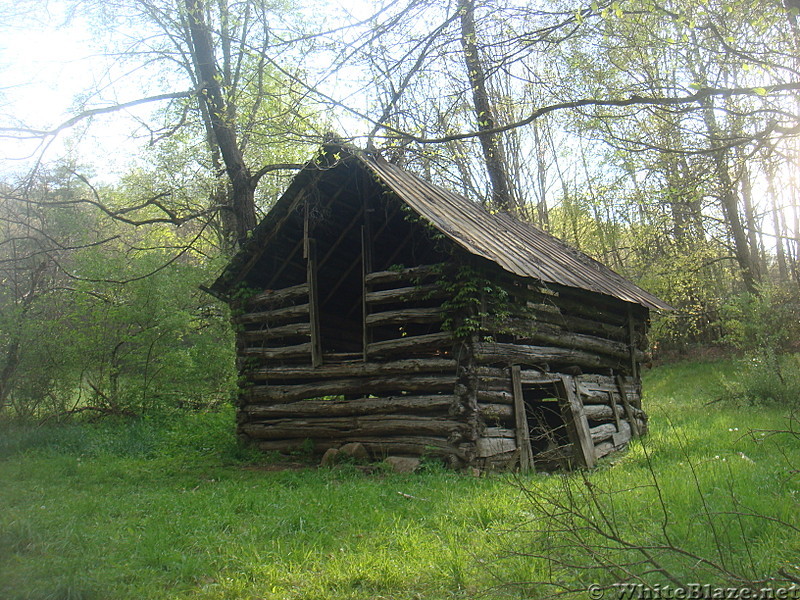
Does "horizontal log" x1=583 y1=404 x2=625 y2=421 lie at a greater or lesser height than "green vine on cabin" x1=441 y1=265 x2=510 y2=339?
lesser

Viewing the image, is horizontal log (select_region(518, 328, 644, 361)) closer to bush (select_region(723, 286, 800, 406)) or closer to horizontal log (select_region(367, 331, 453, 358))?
horizontal log (select_region(367, 331, 453, 358))

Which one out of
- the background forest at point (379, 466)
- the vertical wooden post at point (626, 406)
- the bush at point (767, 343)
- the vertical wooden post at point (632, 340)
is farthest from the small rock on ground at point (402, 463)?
the bush at point (767, 343)

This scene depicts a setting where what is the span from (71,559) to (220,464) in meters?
5.31

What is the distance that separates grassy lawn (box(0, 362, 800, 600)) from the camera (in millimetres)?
4340

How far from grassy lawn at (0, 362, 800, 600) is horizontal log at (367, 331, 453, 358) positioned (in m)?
1.80

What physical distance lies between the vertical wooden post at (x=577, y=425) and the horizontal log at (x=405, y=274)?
261 cm

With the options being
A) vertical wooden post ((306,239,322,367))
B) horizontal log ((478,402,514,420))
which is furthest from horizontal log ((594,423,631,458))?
vertical wooden post ((306,239,322,367))

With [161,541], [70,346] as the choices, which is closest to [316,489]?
[161,541]

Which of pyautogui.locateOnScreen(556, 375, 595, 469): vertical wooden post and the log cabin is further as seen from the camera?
pyautogui.locateOnScreen(556, 375, 595, 469): vertical wooden post

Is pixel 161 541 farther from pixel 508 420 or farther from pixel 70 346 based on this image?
pixel 70 346

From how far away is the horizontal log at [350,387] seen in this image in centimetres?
901

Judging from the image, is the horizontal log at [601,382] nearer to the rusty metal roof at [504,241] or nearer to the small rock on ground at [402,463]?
the rusty metal roof at [504,241]

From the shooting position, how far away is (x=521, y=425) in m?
8.93

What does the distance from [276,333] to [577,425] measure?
5.21m
